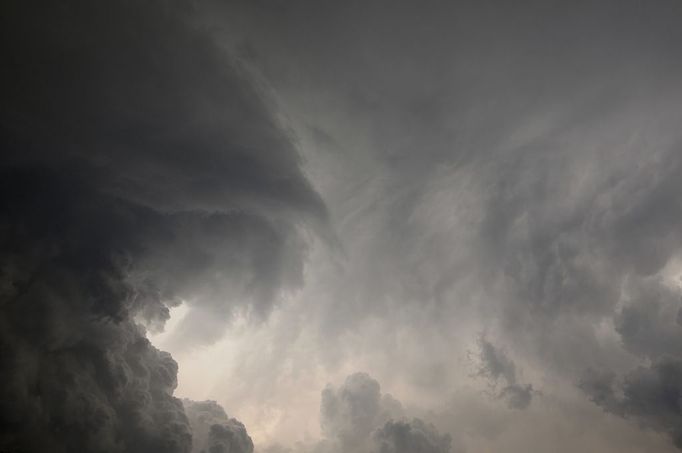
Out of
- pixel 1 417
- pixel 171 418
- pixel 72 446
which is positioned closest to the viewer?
pixel 1 417

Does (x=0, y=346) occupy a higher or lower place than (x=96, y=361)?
lower

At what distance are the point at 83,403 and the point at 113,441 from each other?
821cm

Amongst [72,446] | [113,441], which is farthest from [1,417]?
[113,441]

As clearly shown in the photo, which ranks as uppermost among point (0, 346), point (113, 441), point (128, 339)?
point (128, 339)

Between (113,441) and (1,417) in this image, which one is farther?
(113,441)

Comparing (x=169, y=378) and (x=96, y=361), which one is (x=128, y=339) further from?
(x=169, y=378)

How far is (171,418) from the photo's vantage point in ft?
215

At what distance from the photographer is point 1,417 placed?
155ft

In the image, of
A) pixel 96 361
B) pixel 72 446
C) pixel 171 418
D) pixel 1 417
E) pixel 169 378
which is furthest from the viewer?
pixel 169 378

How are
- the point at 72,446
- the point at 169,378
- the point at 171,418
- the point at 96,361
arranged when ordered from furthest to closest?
the point at 169,378, the point at 171,418, the point at 96,361, the point at 72,446

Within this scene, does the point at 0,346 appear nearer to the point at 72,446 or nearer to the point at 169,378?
the point at 72,446

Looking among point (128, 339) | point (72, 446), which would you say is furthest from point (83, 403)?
point (128, 339)

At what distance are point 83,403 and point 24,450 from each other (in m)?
7.96

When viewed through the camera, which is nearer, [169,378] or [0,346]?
[0,346]
